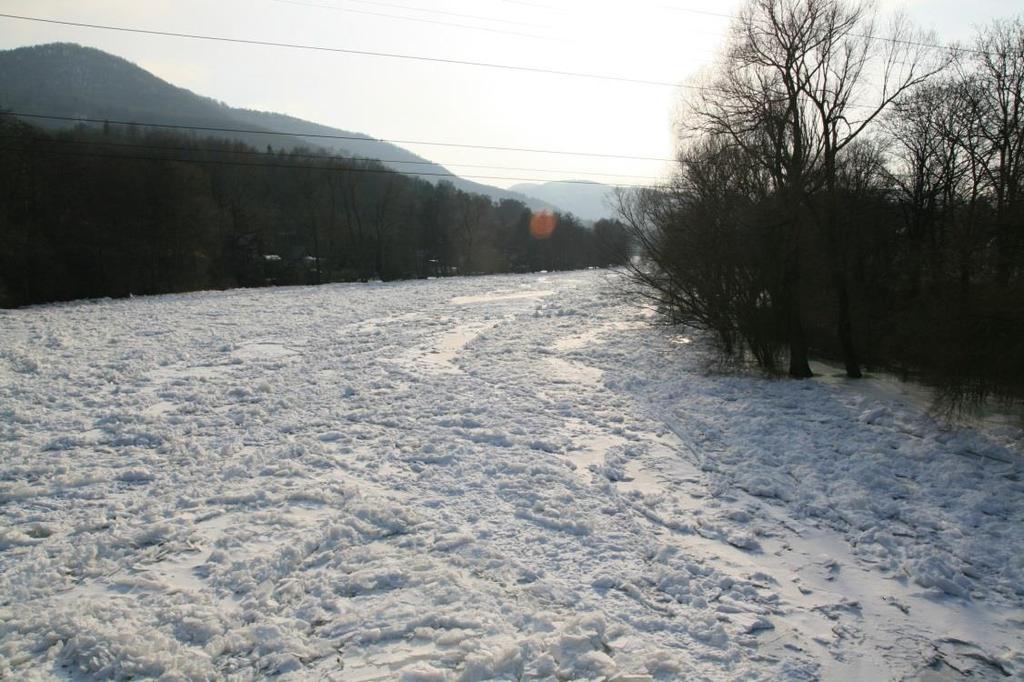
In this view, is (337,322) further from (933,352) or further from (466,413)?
(933,352)

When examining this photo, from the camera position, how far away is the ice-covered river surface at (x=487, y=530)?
167 inches

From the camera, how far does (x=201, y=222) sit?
37281 mm

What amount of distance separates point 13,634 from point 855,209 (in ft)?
84.7

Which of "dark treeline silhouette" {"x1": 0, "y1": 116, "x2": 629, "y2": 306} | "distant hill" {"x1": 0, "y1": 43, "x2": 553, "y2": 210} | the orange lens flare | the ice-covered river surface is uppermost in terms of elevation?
"distant hill" {"x1": 0, "y1": 43, "x2": 553, "y2": 210}

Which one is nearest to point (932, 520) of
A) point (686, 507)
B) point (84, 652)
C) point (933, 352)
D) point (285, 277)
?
point (686, 507)

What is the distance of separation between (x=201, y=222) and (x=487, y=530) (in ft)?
126

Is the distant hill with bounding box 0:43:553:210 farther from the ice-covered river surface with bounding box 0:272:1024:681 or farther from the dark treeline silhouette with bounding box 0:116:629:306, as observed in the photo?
the ice-covered river surface with bounding box 0:272:1024:681

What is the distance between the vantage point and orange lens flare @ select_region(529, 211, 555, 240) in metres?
86.8

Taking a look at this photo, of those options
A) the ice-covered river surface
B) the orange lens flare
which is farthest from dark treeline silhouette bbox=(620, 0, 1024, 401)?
the orange lens flare

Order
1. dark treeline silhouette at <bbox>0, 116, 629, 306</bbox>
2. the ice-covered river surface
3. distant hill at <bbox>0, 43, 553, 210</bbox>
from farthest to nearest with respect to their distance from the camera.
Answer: distant hill at <bbox>0, 43, 553, 210</bbox>
dark treeline silhouette at <bbox>0, 116, 629, 306</bbox>
the ice-covered river surface

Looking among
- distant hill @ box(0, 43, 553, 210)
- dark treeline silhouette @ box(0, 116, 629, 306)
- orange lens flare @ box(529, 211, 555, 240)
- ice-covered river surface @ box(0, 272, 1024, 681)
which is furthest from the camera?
distant hill @ box(0, 43, 553, 210)

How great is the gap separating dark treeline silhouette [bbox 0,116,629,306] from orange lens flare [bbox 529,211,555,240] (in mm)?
13241

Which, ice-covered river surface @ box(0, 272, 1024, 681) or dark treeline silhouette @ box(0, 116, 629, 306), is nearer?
ice-covered river surface @ box(0, 272, 1024, 681)

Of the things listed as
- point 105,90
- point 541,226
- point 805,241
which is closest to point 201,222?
point 805,241
